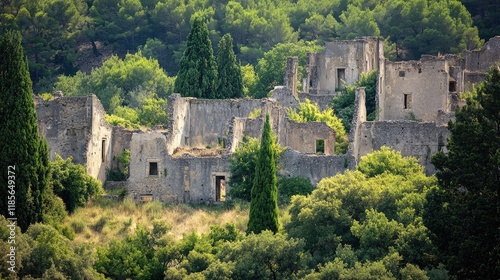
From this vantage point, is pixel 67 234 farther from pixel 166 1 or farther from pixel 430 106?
pixel 166 1

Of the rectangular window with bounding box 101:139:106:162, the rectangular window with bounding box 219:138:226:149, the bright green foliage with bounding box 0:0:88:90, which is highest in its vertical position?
Result: the bright green foliage with bounding box 0:0:88:90

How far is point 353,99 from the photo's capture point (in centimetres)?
7612

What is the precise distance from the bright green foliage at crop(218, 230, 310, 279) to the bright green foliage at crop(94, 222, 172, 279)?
310cm

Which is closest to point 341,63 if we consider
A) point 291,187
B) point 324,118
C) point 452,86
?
point 452,86

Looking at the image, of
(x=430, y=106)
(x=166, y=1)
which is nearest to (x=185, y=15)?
(x=166, y=1)

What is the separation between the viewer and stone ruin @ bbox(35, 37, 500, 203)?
2675 inches

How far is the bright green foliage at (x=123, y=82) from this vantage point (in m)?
91.8

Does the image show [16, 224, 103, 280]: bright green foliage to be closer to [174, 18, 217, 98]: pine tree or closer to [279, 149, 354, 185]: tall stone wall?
[279, 149, 354, 185]: tall stone wall

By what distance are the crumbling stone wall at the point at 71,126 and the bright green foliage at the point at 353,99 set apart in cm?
1066

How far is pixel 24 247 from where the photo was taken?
194 feet

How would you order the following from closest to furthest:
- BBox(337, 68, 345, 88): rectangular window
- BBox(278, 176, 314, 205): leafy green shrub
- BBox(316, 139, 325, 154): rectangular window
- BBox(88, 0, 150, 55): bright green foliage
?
BBox(278, 176, 314, 205): leafy green shrub, BBox(316, 139, 325, 154): rectangular window, BBox(337, 68, 345, 88): rectangular window, BBox(88, 0, 150, 55): bright green foliage

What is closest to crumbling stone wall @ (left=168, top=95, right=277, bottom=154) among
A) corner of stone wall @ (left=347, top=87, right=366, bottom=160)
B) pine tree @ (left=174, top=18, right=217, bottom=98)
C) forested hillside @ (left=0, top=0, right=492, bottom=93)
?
corner of stone wall @ (left=347, top=87, right=366, bottom=160)

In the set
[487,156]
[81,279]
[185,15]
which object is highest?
[185,15]

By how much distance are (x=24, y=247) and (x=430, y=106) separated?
2290 centimetres
